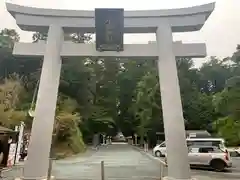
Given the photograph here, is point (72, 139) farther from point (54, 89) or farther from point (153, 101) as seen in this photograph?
point (54, 89)

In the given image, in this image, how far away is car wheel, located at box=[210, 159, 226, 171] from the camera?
59.0ft

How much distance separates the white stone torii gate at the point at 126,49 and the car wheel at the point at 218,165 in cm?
779

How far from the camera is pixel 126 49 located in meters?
12.2

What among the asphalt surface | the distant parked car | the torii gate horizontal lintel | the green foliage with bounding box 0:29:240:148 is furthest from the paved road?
the green foliage with bounding box 0:29:240:148

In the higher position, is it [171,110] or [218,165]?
[171,110]

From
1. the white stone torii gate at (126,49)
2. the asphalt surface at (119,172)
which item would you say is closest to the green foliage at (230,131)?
the asphalt surface at (119,172)

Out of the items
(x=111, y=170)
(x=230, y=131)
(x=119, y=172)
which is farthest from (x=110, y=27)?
(x=230, y=131)

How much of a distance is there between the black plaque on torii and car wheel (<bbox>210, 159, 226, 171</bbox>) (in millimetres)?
9545

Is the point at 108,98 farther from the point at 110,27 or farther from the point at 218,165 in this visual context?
the point at 110,27

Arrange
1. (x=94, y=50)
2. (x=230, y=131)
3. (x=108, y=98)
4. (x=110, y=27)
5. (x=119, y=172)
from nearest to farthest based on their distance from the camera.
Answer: (x=94, y=50)
(x=110, y=27)
(x=119, y=172)
(x=230, y=131)
(x=108, y=98)

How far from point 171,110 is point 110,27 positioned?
3703 millimetres

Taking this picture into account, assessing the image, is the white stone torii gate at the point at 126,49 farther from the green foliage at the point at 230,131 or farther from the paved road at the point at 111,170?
the green foliage at the point at 230,131

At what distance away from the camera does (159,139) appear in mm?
42750

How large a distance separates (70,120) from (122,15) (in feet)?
65.5
